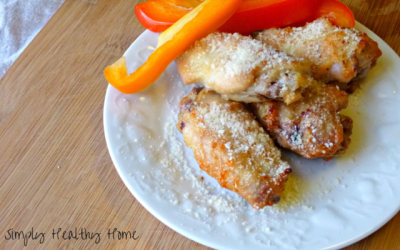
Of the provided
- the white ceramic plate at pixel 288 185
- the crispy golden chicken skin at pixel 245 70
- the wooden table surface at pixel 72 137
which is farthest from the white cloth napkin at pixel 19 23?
the crispy golden chicken skin at pixel 245 70

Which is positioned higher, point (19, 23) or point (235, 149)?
point (235, 149)

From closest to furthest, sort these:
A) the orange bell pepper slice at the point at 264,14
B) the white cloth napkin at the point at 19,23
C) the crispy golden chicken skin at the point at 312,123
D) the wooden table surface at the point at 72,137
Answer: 1. the crispy golden chicken skin at the point at 312,123
2. the wooden table surface at the point at 72,137
3. the orange bell pepper slice at the point at 264,14
4. the white cloth napkin at the point at 19,23

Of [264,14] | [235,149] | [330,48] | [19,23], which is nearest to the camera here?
[235,149]

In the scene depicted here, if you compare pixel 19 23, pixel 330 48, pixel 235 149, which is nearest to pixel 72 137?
pixel 235 149

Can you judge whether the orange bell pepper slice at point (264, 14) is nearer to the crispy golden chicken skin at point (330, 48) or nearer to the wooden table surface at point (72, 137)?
the crispy golden chicken skin at point (330, 48)

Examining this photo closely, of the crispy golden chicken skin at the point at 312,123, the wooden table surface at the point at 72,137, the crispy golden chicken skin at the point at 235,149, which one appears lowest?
the wooden table surface at the point at 72,137

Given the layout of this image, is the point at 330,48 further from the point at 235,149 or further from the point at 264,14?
the point at 235,149

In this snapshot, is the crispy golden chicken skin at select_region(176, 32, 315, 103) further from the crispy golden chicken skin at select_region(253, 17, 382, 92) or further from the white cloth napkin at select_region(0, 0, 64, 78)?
the white cloth napkin at select_region(0, 0, 64, 78)
